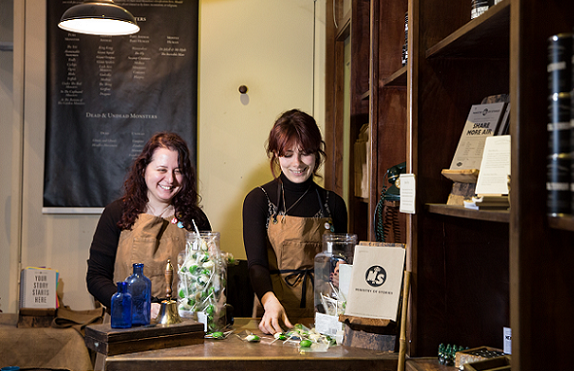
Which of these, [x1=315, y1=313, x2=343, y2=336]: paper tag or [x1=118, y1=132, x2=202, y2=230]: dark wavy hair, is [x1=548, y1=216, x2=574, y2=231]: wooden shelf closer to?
[x1=315, y1=313, x2=343, y2=336]: paper tag

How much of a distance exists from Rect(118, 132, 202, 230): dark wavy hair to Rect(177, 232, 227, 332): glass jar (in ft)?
2.06

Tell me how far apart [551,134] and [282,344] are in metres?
1.05

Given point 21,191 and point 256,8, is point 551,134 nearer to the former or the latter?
point 256,8

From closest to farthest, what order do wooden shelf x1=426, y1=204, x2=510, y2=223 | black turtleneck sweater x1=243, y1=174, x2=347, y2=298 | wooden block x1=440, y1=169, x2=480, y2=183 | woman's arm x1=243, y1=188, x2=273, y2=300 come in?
wooden shelf x1=426, y1=204, x2=510, y2=223 → wooden block x1=440, y1=169, x2=480, y2=183 → woman's arm x1=243, y1=188, x2=273, y2=300 → black turtleneck sweater x1=243, y1=174, x2=347, y2=298

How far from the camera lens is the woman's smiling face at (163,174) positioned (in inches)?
89.6

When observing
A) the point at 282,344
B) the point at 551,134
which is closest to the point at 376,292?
the point at 282,344

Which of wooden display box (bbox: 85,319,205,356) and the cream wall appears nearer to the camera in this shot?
wooden display box (bbox: 85,319,205,356)

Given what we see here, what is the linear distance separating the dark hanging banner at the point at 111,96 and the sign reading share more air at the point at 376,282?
2.04 meters

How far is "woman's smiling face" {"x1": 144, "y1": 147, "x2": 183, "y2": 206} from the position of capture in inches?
89.6

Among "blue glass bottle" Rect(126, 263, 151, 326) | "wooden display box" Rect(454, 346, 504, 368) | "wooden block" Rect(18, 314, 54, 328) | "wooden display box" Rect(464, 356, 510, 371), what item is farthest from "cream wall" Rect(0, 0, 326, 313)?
"wooden display box" Rect(464, 356, 510, 371)

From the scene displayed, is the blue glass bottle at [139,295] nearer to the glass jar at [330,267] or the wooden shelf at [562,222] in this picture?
the glass jar at [330,267]

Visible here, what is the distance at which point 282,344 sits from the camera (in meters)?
1.63

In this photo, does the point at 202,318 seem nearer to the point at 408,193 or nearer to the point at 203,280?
the point at 203,280

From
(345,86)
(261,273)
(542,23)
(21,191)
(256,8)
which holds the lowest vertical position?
(261,273)
